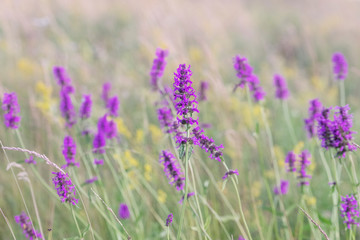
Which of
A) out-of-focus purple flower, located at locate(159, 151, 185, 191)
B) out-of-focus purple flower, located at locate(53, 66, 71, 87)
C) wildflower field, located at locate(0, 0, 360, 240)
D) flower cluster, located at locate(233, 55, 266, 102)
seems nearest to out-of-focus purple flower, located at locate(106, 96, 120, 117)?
wildflower field, located at locate(0, 0, 360, 240)

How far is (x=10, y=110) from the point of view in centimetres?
218

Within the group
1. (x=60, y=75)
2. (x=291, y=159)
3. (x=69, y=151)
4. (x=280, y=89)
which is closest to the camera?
(x=69, y=151)

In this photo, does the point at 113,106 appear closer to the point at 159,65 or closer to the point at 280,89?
the point at 159,65

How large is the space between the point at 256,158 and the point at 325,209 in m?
0.91

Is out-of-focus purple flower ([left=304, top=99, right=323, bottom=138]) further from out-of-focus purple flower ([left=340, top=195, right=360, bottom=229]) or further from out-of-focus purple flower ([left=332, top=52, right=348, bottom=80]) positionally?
out-of-focus purple flower ([left=340, top=195, right=360, bottom=229])

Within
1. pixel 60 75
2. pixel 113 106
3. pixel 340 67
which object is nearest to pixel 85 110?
pixel 113 106

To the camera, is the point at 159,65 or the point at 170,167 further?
the point at 159,65

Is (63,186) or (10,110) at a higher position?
(10,110)

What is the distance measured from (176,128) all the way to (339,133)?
2.28 feet

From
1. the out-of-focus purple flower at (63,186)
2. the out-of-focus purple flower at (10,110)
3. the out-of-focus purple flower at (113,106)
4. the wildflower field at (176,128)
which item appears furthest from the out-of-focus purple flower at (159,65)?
the out-of-focus purple flower at (63,186)

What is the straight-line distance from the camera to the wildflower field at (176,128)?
191 centimetres

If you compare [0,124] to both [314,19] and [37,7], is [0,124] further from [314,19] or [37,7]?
[314,19]

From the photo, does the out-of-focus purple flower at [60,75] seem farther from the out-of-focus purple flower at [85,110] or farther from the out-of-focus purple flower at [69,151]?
the out-of-focus purple flower at [69,151]

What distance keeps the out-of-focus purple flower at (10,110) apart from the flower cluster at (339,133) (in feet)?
5.10
